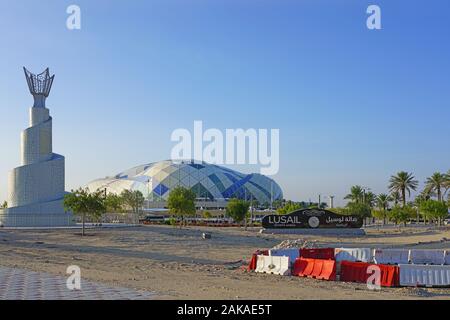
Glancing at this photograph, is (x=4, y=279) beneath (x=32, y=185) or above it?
beneath

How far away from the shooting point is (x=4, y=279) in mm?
17703

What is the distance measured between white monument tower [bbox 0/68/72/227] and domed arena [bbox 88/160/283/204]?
71648 millimetres

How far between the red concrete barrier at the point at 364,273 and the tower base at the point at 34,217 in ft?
154

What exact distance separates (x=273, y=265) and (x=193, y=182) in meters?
117

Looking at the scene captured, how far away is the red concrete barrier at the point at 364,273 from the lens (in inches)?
715

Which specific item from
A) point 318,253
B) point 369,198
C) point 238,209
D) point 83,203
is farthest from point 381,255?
point 369,198

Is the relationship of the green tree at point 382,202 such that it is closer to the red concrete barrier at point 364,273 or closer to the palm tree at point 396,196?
the palm tree at point 396,196

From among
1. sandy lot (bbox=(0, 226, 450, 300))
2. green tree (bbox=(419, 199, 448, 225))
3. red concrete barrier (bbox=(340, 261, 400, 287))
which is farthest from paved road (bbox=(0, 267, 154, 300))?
green tree (bbox=(419, 199, 448, 225))

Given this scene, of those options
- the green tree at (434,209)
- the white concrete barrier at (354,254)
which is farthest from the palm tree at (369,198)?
the white concrete barrier at (354,254)

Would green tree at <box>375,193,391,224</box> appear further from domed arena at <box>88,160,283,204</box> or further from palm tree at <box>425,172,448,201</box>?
domed arena at <box>88,160,283,204</box>

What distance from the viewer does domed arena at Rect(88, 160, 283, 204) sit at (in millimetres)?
138750
